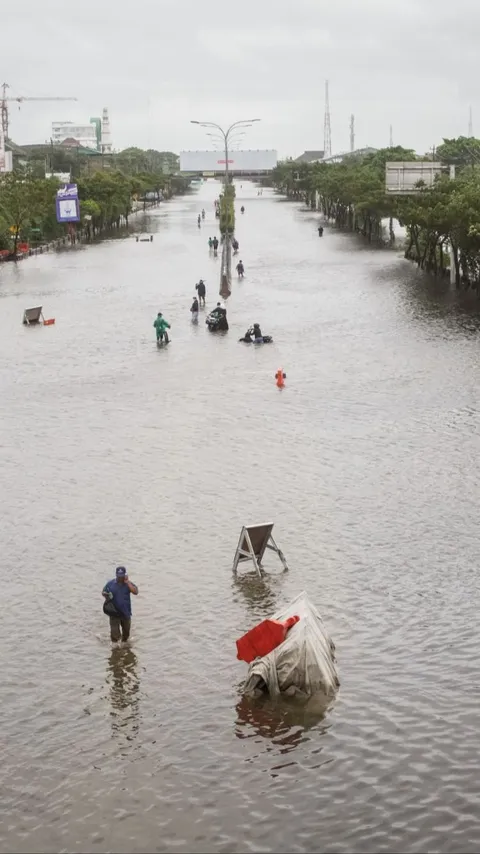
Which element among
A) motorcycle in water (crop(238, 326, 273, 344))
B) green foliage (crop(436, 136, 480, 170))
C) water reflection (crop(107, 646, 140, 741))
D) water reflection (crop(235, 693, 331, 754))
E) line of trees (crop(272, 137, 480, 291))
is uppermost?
green foliage (crop(436, 136, 480, 170))

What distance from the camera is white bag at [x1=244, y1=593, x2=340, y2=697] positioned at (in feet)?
59.1

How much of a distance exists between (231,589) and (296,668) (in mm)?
5011

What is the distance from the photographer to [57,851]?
47.7 feet

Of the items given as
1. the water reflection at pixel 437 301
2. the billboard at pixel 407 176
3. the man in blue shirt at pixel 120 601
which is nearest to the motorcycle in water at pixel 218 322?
the water reflection at pixel 437 301

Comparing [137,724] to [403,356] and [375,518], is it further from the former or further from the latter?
[403,356]

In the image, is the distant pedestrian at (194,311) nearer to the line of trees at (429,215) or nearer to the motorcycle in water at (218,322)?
the motorcycle in water at (218,322)

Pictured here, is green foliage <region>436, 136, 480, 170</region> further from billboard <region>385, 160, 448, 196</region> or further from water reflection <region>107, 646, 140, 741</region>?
water reflection <region>107, 646, 140, 741</region>

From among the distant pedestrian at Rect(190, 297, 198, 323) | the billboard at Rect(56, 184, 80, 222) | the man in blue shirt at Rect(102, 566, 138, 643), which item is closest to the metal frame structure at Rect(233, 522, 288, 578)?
the man in blue shirt at Rect(102, 566, 138, 643)

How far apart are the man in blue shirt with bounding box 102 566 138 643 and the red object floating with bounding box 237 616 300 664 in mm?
2212

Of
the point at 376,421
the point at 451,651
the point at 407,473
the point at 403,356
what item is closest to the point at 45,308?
the point at 403,356

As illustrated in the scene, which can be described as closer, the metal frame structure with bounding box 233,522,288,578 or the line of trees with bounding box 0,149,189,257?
the metal frame structure with bounding box 233,522,288,578

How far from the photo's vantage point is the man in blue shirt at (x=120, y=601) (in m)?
19.9

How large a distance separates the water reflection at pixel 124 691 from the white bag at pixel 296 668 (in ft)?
5.88

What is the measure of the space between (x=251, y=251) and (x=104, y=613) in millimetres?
84280
